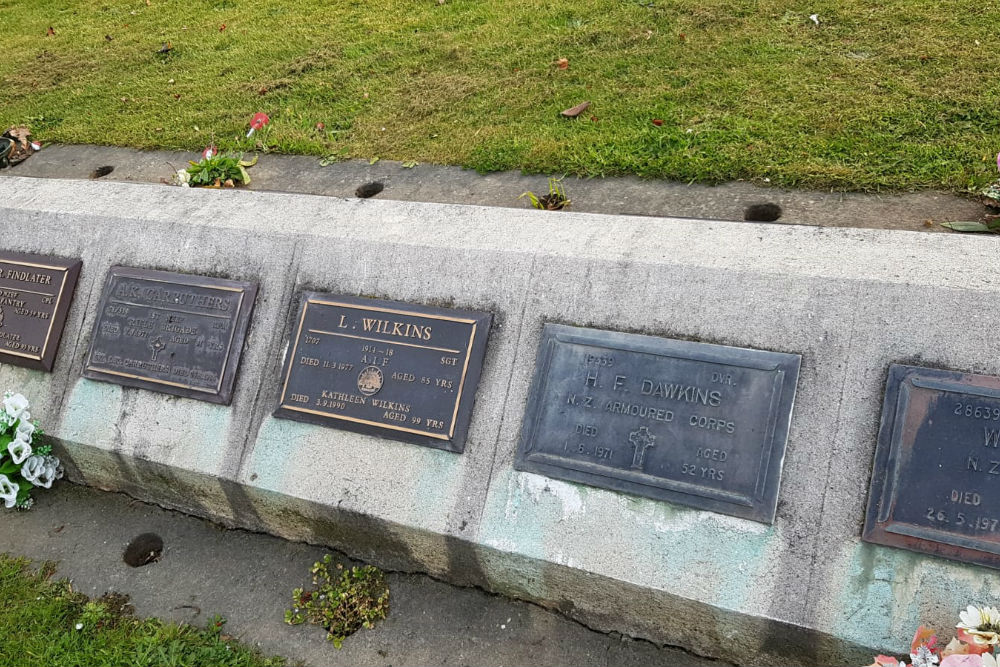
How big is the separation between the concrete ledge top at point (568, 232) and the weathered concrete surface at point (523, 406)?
1 cm

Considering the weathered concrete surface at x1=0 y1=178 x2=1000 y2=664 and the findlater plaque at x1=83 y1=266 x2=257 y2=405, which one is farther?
the findlater plaque at x1=83 y1=266 x2=257 y2=405

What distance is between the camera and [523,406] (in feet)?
10.2

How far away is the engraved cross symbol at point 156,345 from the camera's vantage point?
377cm

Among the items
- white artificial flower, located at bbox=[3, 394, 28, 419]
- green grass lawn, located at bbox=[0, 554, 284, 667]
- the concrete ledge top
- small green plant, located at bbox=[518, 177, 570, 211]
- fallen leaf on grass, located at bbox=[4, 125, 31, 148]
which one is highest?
fallen leaf on grass, located at bbox=[4, 125, 31, 148]

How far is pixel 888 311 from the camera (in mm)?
2729

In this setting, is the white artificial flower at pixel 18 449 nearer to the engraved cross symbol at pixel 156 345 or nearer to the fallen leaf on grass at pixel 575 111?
the engraved cross symbol at pixel 156 345

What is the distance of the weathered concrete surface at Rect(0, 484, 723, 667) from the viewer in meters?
3.05

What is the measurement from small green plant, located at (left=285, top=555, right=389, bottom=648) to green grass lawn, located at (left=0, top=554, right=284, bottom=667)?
24 cm

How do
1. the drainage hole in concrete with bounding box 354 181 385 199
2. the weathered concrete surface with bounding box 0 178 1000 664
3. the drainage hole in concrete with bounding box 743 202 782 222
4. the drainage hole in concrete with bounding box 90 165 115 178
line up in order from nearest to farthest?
1. the weathered concrete surface with bounding box 0 178 1000 664
2. the drainage hole in concrete with bounding box 743 202 782 222
3. the drainage hole in concrete with bounding box 354 181 385 199
4. the drainage hole in concrete with bounding box 90 165 115 178

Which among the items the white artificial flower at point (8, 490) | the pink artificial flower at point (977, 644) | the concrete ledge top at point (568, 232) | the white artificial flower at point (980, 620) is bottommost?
the white artificial flower at point (8, 490)

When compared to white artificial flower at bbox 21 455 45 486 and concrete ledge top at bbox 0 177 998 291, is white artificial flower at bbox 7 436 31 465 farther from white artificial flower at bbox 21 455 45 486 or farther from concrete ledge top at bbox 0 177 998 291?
concrete ledge top at bbox 0 177 998 291

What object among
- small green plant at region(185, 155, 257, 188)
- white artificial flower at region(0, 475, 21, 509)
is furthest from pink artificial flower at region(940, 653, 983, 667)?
small green plant at region(185, 155, 257, 188)

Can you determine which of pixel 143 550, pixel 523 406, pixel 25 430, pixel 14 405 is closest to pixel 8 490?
pixel 25 430

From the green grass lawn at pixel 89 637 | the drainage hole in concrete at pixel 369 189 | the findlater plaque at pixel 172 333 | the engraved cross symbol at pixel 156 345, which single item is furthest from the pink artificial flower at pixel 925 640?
the drainage hole in concrete at pixel 369 189
